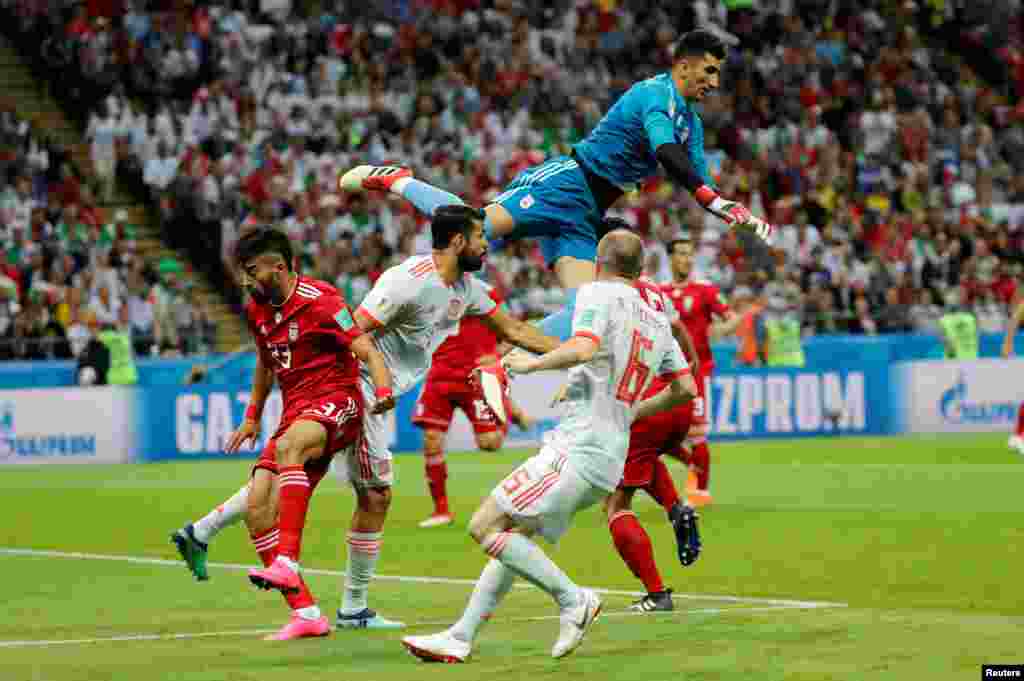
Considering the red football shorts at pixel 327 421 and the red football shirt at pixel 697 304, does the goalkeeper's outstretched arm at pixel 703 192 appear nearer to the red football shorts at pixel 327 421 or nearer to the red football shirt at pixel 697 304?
the red football shorts at pixel 327 421

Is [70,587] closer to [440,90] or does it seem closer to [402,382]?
[402,382]

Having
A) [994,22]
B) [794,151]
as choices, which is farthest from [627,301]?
[994,22]

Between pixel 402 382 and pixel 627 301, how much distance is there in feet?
6.62

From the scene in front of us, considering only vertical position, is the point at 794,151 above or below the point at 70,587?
above

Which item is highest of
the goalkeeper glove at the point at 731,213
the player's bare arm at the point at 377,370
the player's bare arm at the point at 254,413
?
the goalkeeper glove at the point at 731,213

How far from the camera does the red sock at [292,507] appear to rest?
9.52 m

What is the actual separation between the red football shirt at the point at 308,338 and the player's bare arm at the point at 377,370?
67mm

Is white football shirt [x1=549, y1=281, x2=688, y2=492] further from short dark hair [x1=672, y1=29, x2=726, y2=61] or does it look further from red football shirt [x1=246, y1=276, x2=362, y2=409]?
short dark hair [x1=672, y1=29, x2=726, y2=61]

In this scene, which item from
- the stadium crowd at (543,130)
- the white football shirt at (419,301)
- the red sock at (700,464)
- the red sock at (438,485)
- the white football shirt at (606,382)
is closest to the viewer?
the white football shirt at (606,382)

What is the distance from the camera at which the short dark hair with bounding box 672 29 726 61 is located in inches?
459

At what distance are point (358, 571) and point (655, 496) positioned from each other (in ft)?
8.94

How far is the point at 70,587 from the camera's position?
1229 centimetres

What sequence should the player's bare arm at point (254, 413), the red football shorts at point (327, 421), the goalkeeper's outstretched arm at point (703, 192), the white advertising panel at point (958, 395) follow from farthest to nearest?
the white advertising panel at point (958, 395) → the goalkeeper's outstretched arm at point (703, 192) → the player's bare arm at point (254, 413) → the red football shorts at point (327, 421)

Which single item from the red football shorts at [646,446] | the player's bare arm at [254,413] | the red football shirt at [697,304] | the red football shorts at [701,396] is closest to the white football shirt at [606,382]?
the player's bare arm at [254,413]
